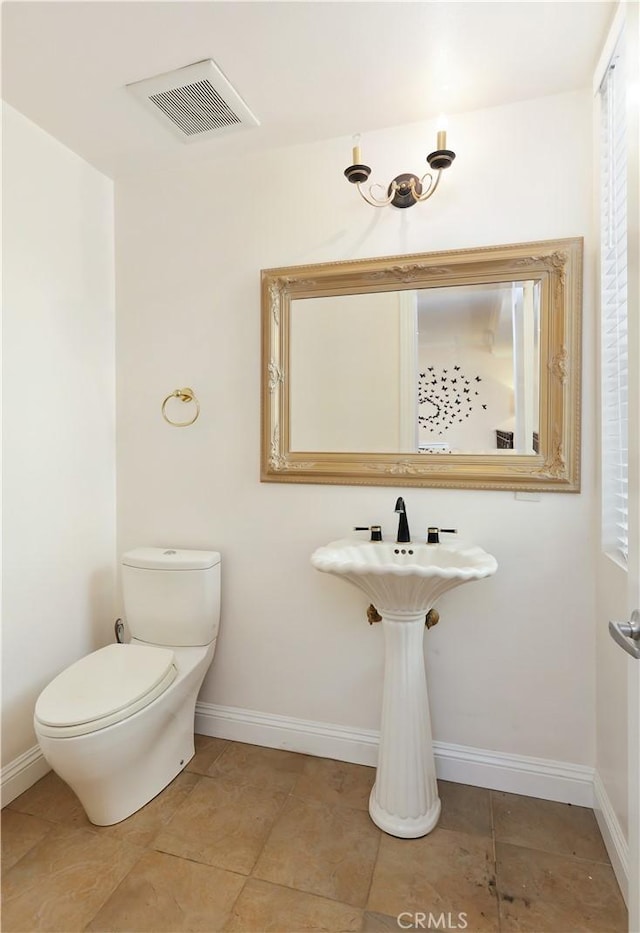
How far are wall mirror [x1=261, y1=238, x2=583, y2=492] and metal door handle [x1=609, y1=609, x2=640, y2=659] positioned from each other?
0.90m

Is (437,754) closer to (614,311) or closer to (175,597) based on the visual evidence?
(175,597)

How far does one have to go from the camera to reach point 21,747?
181 cm

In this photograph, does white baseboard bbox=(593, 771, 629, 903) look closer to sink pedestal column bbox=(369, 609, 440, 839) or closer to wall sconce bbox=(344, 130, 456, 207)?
sink pedestal column bbox=(369, 609, 440, 839)

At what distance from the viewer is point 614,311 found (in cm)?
154

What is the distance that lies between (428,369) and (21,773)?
2.12 meters

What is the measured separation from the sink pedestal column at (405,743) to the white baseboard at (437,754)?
9.0 inches

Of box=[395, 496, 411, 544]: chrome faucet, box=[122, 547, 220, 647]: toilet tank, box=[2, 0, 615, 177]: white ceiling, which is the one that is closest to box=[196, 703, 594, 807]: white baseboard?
box=[122, 547, 220, 647]: toilet tank

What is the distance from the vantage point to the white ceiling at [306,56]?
139cm

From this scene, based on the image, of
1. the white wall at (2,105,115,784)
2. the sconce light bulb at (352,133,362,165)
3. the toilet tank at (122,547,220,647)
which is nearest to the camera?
the sconce light bulb at (352,133,362,165)

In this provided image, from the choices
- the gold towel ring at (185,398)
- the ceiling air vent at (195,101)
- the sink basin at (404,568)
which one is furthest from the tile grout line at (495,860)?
the ceiling air vent at (195,101)

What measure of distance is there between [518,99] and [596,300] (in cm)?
77

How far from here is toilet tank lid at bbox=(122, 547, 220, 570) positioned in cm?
198

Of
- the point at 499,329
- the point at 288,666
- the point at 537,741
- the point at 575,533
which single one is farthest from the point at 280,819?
the point at 499,329

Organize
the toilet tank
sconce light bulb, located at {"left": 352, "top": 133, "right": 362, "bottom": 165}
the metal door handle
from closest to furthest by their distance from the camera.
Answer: the metal door handle
sconce light bulb, located at {"left": 352, "top": 133, "right": 362, "bottom": 165}
the toilet tank
